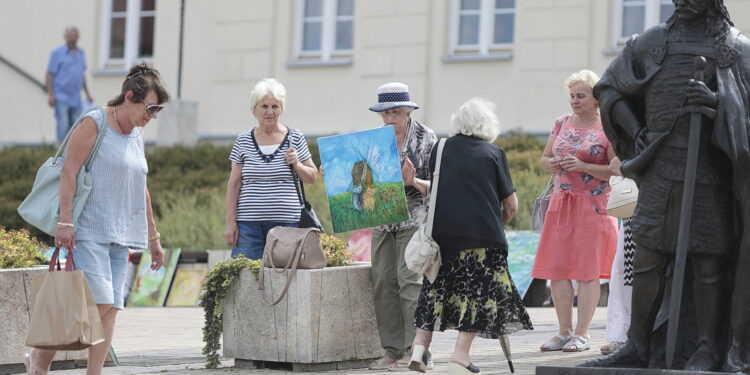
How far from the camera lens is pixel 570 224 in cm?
1077

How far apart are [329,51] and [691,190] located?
1717cm

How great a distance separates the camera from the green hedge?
59.2ft

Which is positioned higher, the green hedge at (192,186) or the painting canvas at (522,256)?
the green hedge at (192,186)

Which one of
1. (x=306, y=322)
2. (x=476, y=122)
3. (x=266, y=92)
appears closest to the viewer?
(x=476, y=122)

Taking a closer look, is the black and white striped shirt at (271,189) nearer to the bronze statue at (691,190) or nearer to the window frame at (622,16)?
the bronze statue at (691,190)

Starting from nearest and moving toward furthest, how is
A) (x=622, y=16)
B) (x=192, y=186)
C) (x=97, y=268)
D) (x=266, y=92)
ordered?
(x=97, y=268) → (x=266, y=92) → (x=192, y=186) → (x=622, y=16)

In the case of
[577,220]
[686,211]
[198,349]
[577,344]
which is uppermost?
[686,211]

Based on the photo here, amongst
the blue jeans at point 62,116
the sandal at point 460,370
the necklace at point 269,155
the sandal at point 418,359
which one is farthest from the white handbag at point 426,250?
the blue jeans at point 62,116

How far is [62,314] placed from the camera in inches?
313

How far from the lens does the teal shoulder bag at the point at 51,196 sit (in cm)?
829

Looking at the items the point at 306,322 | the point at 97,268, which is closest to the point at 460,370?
the point at 306,322

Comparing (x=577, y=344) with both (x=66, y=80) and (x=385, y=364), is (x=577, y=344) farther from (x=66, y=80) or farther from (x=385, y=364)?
(x=66, y=80)

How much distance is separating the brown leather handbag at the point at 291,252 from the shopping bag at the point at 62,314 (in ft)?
5.91

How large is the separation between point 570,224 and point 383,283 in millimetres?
1597
